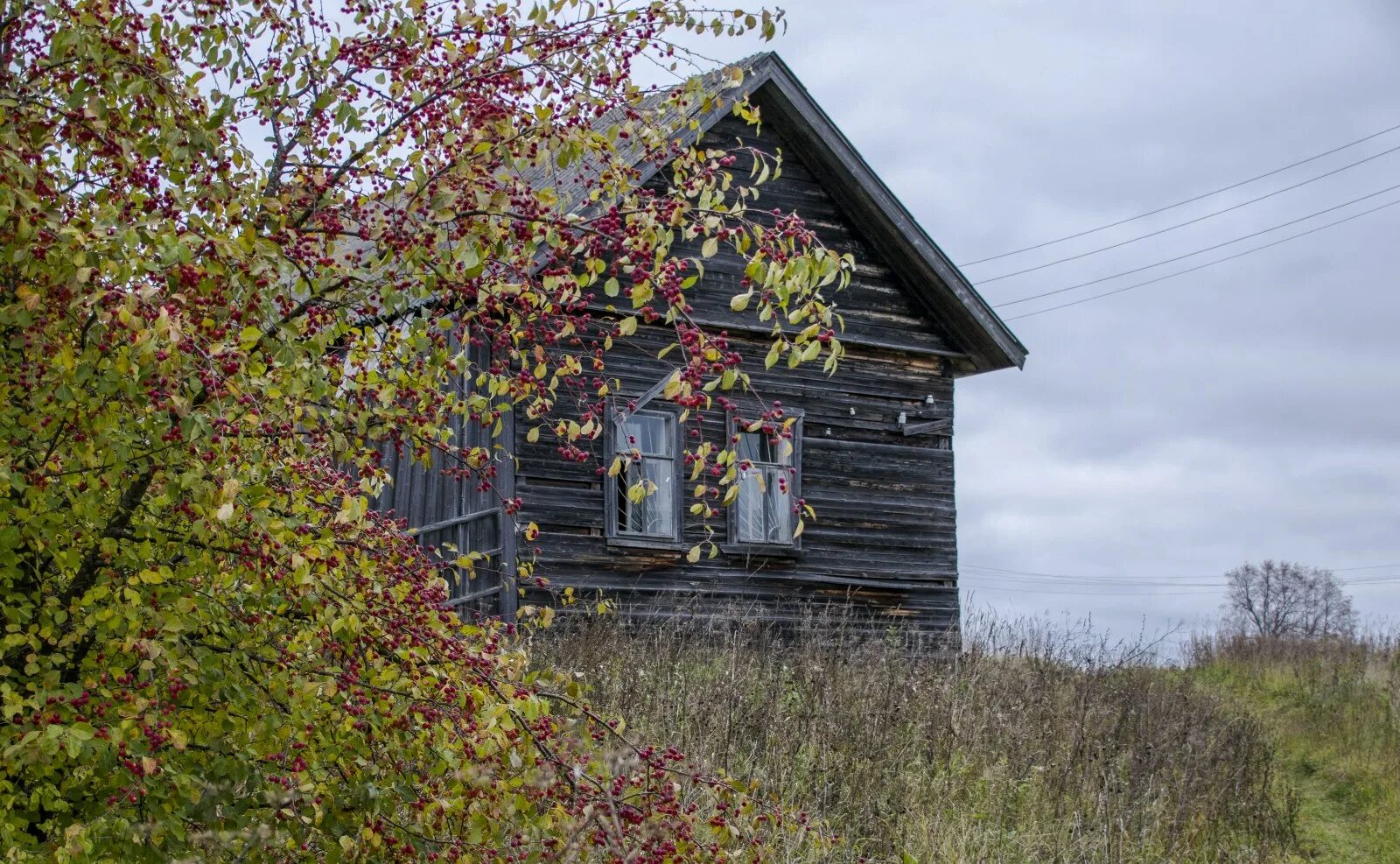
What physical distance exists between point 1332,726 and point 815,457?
19.8ft

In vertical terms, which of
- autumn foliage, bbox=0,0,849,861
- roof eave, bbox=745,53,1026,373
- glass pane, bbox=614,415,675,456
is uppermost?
roof eave, bbox=745,53,1026,373

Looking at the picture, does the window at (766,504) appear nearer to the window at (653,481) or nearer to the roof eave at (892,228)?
the window at (653,481)

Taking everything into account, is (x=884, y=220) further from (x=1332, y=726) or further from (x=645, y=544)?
(x=1332, y=726)

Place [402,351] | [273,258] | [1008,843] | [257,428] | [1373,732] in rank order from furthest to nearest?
[1373,732] < [1008,843] < [402,351] < [257,428] < [273,258]

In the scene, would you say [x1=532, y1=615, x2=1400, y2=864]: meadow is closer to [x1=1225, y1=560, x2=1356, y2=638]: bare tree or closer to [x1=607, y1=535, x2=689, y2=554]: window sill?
[x1=607, y1=535, x2=689, y2=554]: window sill

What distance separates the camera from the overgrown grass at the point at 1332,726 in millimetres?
10508

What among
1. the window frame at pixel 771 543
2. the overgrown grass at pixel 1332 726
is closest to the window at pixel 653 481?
the window frame at pixel 771 543

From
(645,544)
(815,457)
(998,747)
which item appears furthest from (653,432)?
(998,747)

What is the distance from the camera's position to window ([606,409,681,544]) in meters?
12.9

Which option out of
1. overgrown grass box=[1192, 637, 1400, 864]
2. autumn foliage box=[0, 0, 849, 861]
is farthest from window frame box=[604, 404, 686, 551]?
autumn foliage box=[0, 0, 849, 861]

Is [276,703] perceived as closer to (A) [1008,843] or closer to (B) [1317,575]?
(A) [1008,843]

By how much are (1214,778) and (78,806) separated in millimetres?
8083

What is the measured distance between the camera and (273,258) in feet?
11.0

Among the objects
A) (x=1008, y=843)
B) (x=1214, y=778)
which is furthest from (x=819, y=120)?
(x=1008, y=843)
